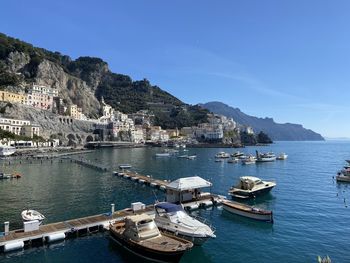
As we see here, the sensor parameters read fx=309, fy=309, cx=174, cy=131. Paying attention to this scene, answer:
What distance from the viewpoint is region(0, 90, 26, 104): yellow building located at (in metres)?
137

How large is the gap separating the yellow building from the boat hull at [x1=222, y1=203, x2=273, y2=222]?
13220 cm

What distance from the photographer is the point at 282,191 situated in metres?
52.5

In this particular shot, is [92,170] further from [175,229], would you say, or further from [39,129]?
[39,129]

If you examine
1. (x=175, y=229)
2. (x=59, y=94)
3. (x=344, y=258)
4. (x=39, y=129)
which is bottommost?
(x=344, y=258)

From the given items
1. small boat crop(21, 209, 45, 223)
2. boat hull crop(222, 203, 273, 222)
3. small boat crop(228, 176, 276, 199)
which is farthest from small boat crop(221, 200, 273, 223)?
small boat crop(21, 209, 45, 223)

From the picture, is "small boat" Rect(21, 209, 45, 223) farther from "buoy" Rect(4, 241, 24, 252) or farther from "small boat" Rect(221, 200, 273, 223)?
"small boat" Rect(221, 200, 273, 223)

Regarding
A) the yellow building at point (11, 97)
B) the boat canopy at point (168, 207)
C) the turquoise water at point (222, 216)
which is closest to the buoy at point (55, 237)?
the turquoise water at point (222, 216)

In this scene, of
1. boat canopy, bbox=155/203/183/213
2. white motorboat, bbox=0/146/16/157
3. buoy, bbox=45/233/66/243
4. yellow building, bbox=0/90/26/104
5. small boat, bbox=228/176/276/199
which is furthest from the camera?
yellow building, bbox=0/90/26/104

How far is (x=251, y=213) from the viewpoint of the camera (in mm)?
34062

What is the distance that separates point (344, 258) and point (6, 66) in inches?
7113

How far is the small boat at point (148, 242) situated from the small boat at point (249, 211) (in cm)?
1298

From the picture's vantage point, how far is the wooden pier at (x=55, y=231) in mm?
25016

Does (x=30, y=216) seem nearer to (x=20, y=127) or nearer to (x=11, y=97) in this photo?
(x=20, y=127)

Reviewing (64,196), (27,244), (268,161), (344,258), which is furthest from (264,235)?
(268,161)
